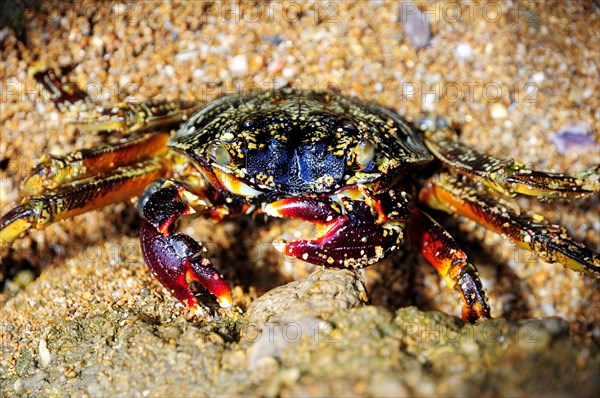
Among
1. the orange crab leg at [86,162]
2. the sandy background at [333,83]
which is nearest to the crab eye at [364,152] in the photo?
the sandy background at [333,83]

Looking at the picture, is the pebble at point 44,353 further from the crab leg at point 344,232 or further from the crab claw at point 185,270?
the crab leg at point 344,232

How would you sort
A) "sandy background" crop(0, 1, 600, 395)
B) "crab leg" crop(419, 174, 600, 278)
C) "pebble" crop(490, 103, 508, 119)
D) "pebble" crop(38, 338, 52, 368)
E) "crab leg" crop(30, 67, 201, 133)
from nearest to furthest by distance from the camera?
"pebble" crop(38, 338, 52, 368)
"crab leg" crop(419, 174, 600, 278)
"crab leg" crop(30, 67, 201, 133)
"sandy background" crop(0, 1, 600, 395)
"pebble" crop(490, 103, 508, 119)

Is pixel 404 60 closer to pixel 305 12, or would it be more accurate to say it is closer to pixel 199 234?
pixel 305 12

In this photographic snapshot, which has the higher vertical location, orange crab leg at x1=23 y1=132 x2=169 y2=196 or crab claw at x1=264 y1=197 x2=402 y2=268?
orange crab leg at x1=23 y1=132 x2=169 y2=196

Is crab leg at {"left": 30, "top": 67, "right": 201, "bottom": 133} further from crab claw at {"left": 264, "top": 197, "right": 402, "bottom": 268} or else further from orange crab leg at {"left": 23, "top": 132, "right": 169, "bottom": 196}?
crab claw at {"left": 264, "top": 197, "right": 402, "bottom": 268}

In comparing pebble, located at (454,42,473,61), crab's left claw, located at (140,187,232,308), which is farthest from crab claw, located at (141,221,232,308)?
pebble, located at (454,42,473,61)

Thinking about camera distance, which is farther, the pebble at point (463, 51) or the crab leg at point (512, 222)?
the pebble at point (463, 51)

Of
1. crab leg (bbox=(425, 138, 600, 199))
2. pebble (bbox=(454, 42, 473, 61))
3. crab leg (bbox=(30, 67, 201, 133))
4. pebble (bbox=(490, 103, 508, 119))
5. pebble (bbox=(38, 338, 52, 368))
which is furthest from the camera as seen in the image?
pebble (bbox=(454, 42, 473, 61))

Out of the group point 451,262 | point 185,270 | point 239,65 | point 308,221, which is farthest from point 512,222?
point 239,65

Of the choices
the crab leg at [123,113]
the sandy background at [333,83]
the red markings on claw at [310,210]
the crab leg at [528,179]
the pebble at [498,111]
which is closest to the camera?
the red markings on claw at [310,210]
